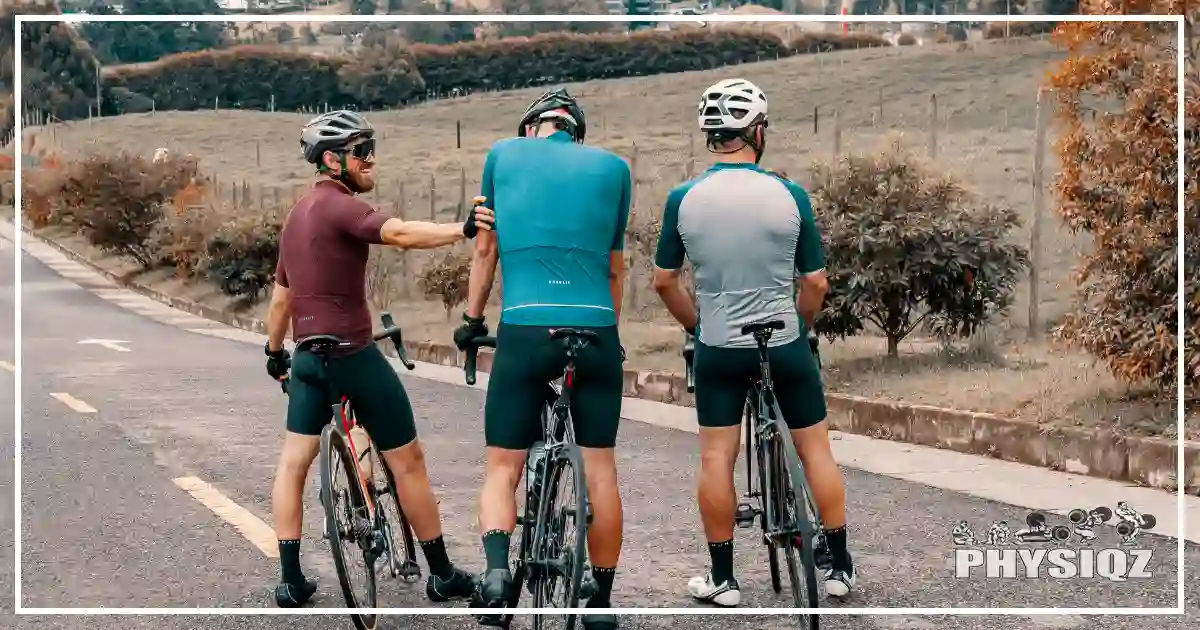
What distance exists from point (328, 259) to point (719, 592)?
2.09 m

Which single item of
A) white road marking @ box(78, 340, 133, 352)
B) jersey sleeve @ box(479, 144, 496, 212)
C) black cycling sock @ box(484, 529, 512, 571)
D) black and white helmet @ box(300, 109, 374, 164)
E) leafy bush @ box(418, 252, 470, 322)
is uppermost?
black and white helmet @ box(300, 109, 374, 164)

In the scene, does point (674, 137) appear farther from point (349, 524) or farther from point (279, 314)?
point (349, 524)

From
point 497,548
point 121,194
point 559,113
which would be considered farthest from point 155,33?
point 121,194

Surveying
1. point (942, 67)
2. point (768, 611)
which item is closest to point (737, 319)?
point (768, 611)

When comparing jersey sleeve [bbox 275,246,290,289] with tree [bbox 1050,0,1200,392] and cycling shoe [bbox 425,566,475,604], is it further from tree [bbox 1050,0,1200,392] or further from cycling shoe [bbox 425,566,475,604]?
tree [bbox 1050,0,1200,392]

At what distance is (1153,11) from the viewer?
11375 millimetres

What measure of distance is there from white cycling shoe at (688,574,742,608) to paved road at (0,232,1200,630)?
165mm

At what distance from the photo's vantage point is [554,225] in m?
5.77

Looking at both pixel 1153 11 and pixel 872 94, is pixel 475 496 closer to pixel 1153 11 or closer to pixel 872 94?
pixel 1153 11

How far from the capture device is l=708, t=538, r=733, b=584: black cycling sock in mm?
6789

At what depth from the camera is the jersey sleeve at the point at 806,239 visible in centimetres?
621

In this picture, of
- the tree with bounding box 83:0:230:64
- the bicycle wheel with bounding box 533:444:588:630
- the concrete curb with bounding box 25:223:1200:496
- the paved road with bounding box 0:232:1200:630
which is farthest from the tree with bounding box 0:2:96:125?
the concrete curb with bounding box 25:223:1200:496

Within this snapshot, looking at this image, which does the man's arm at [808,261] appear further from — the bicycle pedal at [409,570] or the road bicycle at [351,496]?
the bicycle pedal at [409,570]

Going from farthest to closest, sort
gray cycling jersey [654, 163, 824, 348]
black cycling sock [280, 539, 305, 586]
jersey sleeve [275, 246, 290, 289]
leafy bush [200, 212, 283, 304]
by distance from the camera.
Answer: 1. leafy bush [200, 212, 283, 304]
2. black cycling sock [280, 539, 305, 586]
3. jersey sleeve [275, 246, 290, 289]
4. gray cycling jersey [654, 163, 824, 348]
